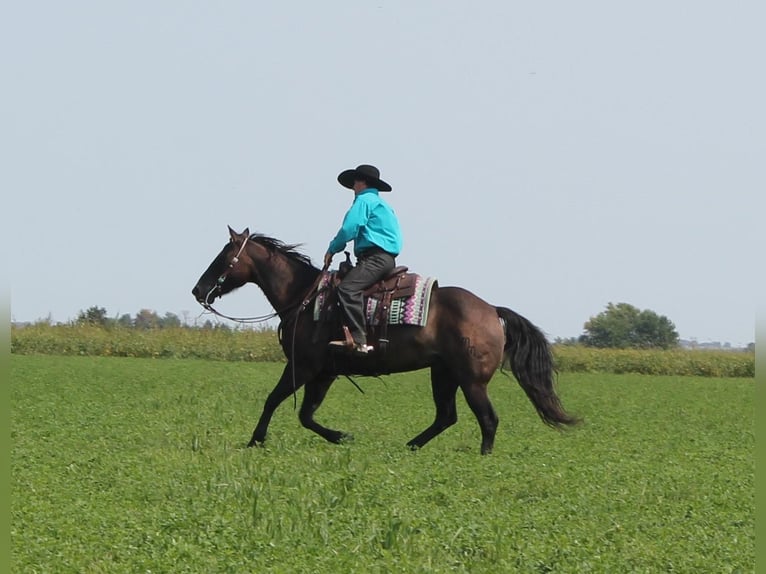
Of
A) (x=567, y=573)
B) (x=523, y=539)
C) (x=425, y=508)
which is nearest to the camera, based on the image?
(x=567, y=573)

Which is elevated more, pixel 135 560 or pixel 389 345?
pixel 389 345

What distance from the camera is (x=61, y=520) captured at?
9000mm

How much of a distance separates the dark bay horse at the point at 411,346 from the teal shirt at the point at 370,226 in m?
0.74

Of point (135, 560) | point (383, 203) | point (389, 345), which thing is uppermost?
point (383, 203)

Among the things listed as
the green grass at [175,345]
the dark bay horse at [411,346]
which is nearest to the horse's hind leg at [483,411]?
the dark bay horse at [411,346]

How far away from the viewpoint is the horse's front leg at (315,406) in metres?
14.4

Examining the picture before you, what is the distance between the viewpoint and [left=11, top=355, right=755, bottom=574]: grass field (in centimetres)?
801

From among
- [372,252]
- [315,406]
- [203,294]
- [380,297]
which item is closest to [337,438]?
[315,406]

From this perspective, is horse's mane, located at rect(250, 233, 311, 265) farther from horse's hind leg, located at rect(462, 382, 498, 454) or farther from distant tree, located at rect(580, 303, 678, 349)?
distant tree, located at rect(580, 303, 678, 349)

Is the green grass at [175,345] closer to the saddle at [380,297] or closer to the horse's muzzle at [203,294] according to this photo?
the horse's muzzle at [203,294]

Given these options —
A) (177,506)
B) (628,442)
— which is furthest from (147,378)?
(177,506)

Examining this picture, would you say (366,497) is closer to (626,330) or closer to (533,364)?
(533,364)

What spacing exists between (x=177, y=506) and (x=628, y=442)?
8433 mm

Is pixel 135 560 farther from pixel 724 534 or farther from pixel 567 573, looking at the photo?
pixel 724 534
